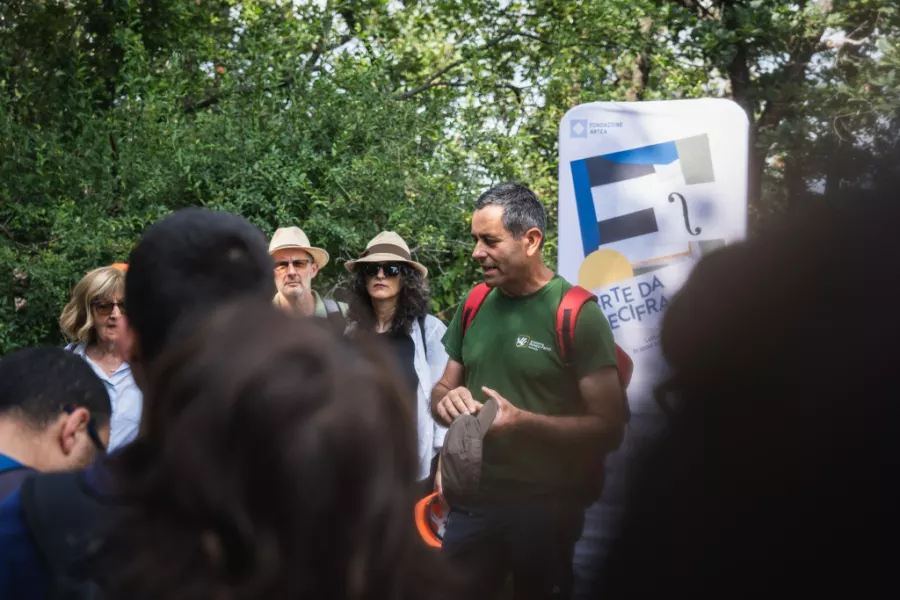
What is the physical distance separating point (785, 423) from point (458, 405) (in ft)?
8.59

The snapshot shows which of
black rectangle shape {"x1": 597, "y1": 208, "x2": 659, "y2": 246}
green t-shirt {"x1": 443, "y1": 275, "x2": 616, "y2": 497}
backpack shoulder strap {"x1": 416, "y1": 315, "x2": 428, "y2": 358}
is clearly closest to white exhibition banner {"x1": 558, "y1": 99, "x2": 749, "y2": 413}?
black rectangle shape {"x1": 597, "y1": 208, "x2": 659, "y2": 246}

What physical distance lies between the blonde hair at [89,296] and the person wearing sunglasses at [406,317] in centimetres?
120

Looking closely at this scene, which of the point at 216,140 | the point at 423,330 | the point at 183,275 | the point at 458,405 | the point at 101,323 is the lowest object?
the point at 423,330

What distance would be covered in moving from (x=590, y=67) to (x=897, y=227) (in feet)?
38.2

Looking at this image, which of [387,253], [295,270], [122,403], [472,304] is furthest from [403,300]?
[122,403]

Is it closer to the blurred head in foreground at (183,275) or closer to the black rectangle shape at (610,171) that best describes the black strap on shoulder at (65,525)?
the blurred head in foreground at (183,275)

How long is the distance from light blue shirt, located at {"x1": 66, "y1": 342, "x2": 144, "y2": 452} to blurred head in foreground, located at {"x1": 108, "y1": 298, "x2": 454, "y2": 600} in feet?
8.27

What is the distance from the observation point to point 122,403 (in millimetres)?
3969

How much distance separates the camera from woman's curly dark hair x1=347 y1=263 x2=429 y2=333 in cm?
561

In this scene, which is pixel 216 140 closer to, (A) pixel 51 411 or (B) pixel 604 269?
(B) pixel 604 269

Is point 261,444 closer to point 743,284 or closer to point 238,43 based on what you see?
point 743,284

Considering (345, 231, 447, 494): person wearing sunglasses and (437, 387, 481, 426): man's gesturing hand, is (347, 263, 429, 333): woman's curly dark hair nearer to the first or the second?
(345, 231, 447, 494): person wearing sunglasses

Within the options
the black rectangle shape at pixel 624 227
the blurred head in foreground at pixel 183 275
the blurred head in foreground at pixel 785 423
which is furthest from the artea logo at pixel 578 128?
the blurred head in foreground at pixel 785 423

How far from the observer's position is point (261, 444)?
3.72 ft
